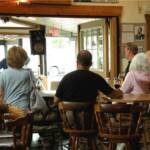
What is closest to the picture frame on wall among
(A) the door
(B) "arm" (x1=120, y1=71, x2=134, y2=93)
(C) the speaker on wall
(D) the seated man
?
(A) the door

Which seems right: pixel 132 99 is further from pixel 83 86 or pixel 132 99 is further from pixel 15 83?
pixel 15 83

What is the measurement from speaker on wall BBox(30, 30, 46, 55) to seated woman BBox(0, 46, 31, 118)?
16.7 ft

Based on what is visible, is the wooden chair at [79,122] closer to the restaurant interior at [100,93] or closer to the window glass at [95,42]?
the restaurant interior at [100,93]

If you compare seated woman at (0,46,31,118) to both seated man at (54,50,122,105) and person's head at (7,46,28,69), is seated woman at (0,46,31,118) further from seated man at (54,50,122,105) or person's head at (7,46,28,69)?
seated man at (54,50,122,105)

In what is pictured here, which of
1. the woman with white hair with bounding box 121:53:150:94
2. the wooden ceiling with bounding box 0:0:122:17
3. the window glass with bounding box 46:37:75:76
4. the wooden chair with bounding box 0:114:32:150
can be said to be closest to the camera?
the wooden chair with bounding box 0:114:32:150

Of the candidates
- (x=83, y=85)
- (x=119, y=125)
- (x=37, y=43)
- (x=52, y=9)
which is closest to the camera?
(x=119, y=125)

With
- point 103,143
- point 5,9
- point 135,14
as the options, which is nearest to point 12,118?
point 103,143

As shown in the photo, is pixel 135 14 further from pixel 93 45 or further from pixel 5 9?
pixel 5 9

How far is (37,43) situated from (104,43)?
2921mm

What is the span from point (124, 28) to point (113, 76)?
2.53 ft

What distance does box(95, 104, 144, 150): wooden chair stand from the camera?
3.95 m

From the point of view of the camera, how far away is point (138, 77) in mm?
4977

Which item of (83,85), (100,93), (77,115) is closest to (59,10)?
(100,93)

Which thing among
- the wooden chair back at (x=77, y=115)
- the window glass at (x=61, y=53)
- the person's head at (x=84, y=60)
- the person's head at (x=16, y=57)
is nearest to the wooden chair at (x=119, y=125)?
the wooden chair back at (x=77, y=115)
